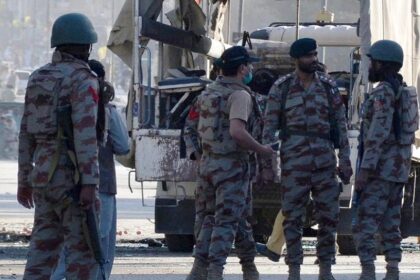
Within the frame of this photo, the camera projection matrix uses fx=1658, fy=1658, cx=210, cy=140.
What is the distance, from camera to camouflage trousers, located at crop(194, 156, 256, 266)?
11750 mm

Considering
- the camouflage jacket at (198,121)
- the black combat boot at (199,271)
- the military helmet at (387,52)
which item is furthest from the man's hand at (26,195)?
the military helmet at (387,52)

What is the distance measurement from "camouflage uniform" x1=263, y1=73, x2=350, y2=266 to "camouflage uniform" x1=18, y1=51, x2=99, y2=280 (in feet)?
9.90

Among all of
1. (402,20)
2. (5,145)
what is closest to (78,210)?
(402,20)

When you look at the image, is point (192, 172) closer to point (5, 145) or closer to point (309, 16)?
point (309, 16)

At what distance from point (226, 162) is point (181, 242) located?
4945mm

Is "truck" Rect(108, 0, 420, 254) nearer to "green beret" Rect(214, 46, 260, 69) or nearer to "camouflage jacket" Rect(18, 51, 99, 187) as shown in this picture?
"green beret" Rect(214, 46, 260, 69)

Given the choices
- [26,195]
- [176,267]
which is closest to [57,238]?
[26,195]

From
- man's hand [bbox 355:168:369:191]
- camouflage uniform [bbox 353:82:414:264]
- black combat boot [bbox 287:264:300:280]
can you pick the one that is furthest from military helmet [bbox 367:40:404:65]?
black combat boot [bbox 287:264:300:280]

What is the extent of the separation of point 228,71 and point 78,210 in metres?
2.94

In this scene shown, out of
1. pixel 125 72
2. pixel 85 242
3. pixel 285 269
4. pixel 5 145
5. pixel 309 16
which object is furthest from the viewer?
pixel 125 72

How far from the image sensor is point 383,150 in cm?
1230

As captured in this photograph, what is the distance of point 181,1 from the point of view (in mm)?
16734

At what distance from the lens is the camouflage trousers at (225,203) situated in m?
11.8

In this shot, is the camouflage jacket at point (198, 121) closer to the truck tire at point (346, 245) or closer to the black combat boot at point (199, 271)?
the black combat boot at point (199, 271)
